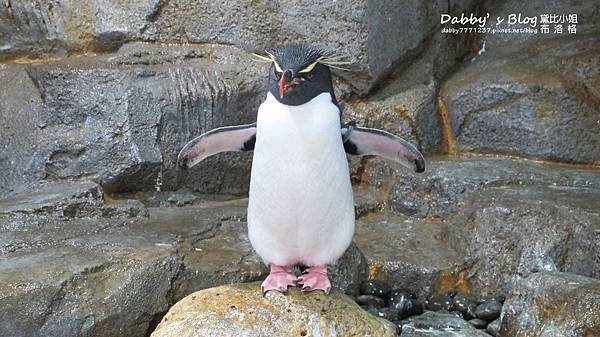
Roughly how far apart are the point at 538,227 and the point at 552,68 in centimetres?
166

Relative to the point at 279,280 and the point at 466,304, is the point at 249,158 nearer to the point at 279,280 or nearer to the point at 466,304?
the point at 466,304

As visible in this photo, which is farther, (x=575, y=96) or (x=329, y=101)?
(x=575, y=96)

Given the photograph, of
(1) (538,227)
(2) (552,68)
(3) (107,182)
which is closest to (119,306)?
(3) (107,182)

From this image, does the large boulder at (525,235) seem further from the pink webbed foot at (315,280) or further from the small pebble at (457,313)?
the pink webbed foot at (315,280)

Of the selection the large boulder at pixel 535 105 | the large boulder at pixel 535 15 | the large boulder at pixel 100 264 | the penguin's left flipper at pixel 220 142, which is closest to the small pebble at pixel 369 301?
the large boulder at pixel 100 264

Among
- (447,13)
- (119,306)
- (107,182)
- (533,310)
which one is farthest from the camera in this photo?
(447,13)

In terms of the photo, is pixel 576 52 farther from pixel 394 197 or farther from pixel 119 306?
pixel 119 306

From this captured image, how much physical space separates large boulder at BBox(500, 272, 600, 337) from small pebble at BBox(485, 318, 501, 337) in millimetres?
97

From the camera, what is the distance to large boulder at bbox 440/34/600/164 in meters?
5.81

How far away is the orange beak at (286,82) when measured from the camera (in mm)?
3098

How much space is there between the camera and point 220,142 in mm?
3676

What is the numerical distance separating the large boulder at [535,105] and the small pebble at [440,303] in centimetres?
162

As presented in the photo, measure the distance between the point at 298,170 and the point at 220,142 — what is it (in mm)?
506

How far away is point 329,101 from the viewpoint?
131 inches
